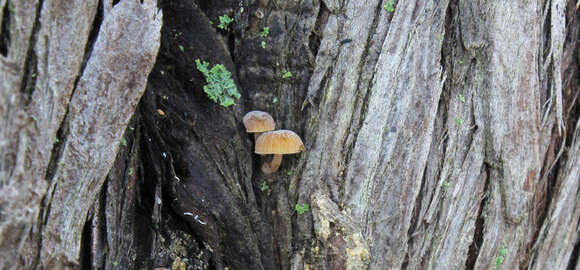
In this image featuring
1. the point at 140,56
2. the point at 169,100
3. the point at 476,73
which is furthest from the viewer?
the point at 476,73

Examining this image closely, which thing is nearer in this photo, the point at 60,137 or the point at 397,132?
the point at 60,137

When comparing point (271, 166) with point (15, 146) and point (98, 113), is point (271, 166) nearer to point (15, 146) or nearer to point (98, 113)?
point (98, 113)

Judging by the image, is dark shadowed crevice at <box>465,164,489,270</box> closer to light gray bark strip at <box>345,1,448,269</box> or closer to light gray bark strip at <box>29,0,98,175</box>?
light gray bark strip at <box>345,1,448,269</box>

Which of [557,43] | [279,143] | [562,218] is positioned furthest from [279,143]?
[562,218]

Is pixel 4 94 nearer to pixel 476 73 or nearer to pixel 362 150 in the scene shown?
pixel 362 150

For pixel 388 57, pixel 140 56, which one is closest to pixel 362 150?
pixel 388 57

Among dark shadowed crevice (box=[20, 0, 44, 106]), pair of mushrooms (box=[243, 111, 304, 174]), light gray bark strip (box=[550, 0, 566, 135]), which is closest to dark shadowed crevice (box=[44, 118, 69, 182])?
dark shadowed crevice (box=[20, 0, 44, 106])

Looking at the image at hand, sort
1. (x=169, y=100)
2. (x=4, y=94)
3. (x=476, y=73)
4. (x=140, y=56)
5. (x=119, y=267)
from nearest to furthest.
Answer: (x=4, y=94) → (x=140, y=56) → (x=119, y=267) → (x=169, y=100) → (x=476, y=73)
